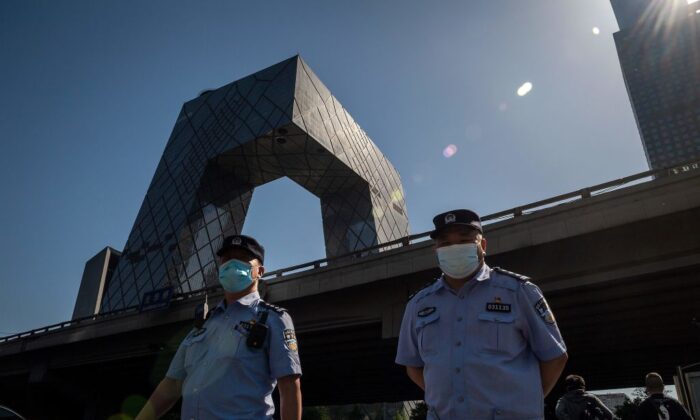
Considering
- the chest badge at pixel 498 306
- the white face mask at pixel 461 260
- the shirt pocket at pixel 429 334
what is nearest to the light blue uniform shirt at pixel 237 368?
the shirt pocket at pixel 429 334

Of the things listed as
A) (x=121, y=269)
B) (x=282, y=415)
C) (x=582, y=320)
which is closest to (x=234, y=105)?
(x=121, y=269)

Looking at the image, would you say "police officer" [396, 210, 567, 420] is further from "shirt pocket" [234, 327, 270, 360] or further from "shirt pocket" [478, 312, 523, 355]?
"shirt pocket" [234, 327, 270, 360]

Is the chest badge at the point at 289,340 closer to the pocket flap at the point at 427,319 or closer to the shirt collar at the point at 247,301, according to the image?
the shirt collar at the point at 247,301

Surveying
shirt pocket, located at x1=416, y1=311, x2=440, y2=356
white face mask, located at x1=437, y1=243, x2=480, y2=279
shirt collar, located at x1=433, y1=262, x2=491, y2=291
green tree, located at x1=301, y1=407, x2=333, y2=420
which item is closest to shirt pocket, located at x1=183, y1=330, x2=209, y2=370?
shirt pocket, located at x1=416, y1=311, x2=440, y2=356

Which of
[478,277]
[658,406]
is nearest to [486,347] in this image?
[478,277]

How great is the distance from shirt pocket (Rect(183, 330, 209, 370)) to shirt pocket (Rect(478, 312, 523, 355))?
76.5 inches

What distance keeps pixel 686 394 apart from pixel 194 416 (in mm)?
10356

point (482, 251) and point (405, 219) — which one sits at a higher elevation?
point (405, 219)

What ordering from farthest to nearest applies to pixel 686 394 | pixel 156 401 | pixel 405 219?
pixel 405 219 → pixel 686 394 → pixel 156 401

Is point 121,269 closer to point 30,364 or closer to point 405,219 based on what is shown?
point 30,364

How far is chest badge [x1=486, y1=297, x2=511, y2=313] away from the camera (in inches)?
116

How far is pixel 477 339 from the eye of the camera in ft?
9.46

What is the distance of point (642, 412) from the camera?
6414mm

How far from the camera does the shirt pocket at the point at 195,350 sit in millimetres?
3459
